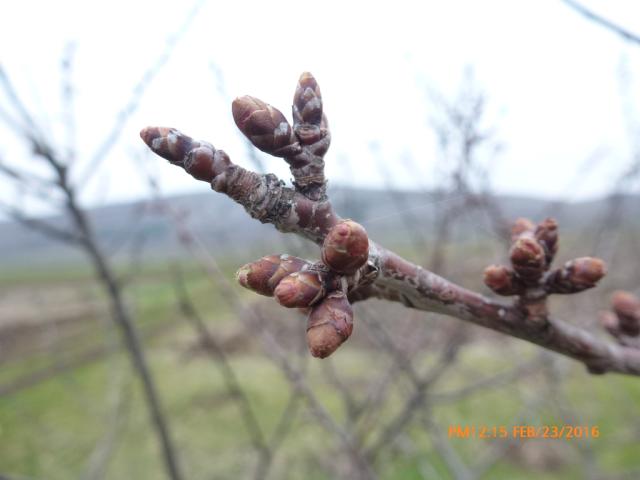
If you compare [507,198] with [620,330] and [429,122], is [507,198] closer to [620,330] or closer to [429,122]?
[429,122]

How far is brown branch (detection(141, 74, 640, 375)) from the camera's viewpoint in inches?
26.8

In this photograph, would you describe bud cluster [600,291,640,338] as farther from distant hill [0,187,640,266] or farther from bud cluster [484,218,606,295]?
distant hill [0,187,640,266]

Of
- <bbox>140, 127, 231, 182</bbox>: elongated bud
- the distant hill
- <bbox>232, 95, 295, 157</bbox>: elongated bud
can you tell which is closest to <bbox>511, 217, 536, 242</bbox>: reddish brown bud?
<bbox>232, 95, 295, 157</bbox>: elongated bud

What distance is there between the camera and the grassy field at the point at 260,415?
5.23 meters

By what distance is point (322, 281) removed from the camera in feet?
2.39

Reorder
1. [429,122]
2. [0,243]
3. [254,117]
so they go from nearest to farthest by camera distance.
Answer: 1. [254,117]
2. [429,122]
3. [0,243]

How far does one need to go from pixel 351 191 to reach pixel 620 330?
2.38 m

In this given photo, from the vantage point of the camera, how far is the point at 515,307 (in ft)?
3.11

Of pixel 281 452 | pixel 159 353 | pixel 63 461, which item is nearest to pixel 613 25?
pixel 281 452

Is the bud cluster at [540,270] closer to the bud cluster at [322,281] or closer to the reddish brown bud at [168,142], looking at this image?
the bud cluster at [322,281]

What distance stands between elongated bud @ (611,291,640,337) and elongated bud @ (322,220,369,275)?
965mm

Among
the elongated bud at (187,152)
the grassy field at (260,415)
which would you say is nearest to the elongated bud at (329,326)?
the elongated bud at (187,152)

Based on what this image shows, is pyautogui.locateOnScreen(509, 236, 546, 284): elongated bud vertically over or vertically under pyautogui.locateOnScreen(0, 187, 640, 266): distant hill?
over

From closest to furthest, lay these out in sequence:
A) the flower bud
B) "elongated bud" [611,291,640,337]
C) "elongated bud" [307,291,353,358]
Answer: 1. "elongated bud" [307,291,353,358]
2. the flower bud
3. "elongated bud" [611,291,640,337]
